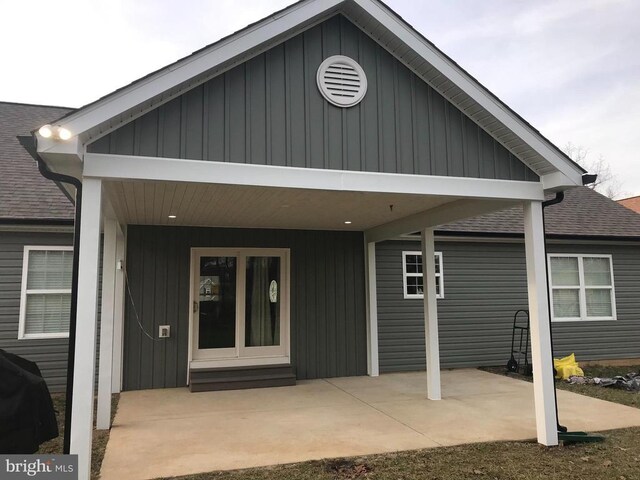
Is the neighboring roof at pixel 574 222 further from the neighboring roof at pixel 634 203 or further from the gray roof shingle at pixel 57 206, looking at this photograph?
the neighboring roof at pixel 634 203

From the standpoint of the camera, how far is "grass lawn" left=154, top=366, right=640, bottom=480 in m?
3.99

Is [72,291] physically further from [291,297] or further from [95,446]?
[291,297]

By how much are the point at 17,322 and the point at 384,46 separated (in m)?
6.49

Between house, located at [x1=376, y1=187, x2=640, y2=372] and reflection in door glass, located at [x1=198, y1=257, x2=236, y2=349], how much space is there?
2739mm

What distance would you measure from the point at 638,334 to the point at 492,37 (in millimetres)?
8154

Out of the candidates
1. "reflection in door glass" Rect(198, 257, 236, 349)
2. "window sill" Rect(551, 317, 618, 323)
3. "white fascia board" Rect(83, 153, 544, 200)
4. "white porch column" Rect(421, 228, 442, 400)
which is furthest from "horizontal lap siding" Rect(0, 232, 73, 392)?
"window sill" Rect(551, 317, 618, 323)

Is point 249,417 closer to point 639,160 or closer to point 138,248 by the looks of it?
point 138,248

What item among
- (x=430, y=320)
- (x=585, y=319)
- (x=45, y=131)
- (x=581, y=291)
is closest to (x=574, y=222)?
(x=581, y=291)

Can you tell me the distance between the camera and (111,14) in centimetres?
984

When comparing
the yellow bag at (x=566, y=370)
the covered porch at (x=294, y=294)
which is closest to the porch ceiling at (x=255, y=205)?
the covered porch at (x=294, y=294)

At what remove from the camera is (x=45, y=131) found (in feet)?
11.4

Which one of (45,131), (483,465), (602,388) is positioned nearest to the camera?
(45,131)

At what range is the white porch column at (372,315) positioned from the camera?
840 centimetres

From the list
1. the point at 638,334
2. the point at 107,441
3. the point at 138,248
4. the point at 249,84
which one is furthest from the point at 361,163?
the point at 638,334
